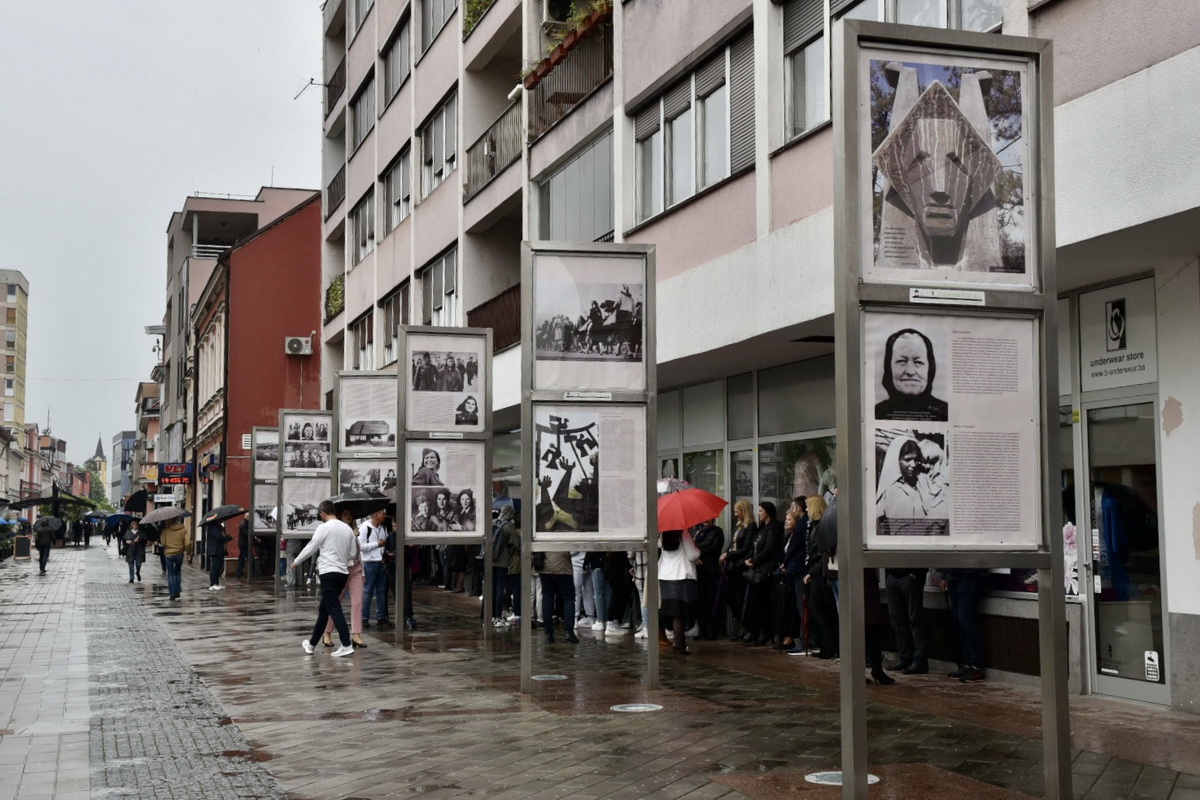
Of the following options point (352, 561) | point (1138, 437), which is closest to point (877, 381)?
point (1138, 437)

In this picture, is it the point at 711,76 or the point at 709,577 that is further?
the point at 709,577

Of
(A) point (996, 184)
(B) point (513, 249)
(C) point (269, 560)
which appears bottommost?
(C) point (269, 560)

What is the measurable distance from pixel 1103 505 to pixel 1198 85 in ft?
13.0

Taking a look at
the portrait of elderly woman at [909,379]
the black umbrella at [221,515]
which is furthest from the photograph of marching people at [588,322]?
the black umbrella at [221,515]

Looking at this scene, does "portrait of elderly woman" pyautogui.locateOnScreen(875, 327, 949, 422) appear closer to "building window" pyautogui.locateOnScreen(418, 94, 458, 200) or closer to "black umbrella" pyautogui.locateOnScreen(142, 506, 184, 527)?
"building window" pyautogui.locateOnScreen(418, 94, 458, 200)

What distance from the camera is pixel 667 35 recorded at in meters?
18.5

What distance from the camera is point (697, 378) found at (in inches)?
797

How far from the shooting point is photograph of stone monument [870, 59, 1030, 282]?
7082 mm

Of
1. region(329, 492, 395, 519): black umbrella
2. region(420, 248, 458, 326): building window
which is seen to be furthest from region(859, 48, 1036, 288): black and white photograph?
region(420, 248, 458, 326): building window

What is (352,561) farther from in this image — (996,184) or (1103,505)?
(996,184)

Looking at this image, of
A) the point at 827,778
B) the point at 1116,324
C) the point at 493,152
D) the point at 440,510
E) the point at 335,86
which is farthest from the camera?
the point at 335,86

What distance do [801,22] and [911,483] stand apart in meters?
9.69

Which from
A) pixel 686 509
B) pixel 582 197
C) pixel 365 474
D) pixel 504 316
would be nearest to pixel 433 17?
pixel 504 316

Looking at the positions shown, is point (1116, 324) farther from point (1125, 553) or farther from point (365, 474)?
point (365, 474)
